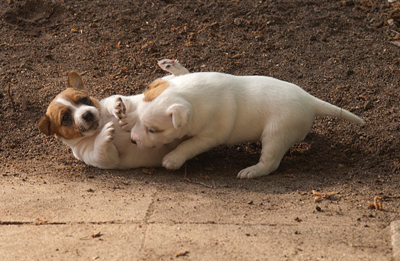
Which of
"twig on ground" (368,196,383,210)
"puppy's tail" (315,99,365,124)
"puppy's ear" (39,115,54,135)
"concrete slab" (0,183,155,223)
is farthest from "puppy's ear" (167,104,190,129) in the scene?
"twig on ground" (368,196,383,210)

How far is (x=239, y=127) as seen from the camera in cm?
496

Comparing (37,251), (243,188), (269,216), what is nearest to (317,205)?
(269,216)

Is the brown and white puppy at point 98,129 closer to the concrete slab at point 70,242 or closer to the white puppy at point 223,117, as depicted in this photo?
the white puppy at point 223,117

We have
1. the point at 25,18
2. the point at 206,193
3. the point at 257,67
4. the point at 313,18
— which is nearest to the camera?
the point at 206,193

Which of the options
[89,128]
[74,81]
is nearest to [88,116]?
[89,128]

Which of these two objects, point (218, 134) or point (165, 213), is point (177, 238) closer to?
point (165, 213)

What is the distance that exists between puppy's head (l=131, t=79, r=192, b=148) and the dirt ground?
45 cm

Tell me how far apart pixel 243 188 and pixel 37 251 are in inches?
83.1

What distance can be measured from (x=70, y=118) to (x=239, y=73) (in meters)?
2.80

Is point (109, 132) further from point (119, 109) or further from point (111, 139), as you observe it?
point (119, 109)

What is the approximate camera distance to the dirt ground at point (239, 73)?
13.8ft

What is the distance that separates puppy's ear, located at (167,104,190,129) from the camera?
14.8 feet

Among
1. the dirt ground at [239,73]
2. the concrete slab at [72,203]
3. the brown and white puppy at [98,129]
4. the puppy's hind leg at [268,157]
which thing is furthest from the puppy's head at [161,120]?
the puppy's hind leg at [268,157]

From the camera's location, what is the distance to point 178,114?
4527 mm
